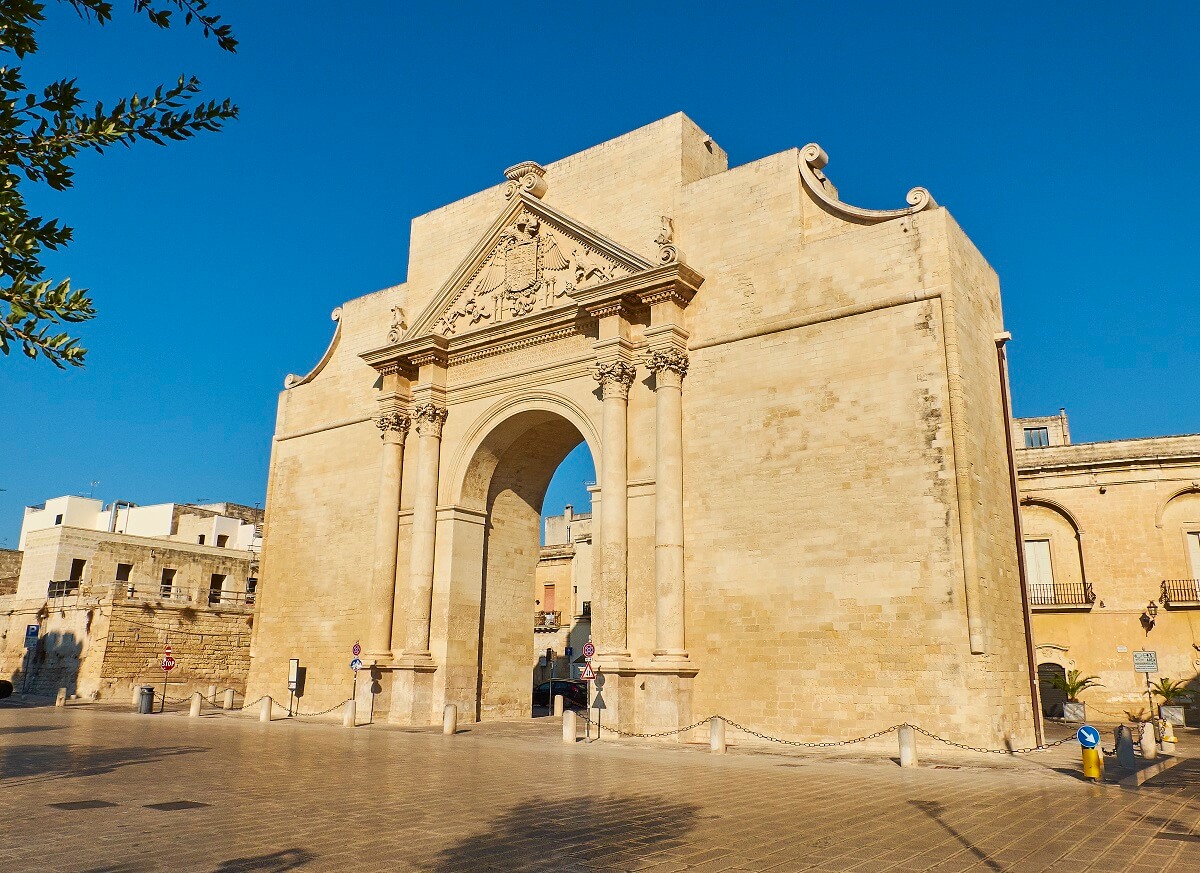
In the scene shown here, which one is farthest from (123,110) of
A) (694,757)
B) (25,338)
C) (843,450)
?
(843,450)

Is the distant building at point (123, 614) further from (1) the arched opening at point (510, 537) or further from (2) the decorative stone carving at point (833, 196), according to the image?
(2) the decorative stone carving at point (833, 196)

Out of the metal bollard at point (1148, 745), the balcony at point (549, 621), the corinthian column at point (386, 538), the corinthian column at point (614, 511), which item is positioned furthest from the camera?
the balcony at point (549, 621)

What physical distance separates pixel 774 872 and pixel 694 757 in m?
8.63

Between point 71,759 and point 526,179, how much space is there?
1605cm

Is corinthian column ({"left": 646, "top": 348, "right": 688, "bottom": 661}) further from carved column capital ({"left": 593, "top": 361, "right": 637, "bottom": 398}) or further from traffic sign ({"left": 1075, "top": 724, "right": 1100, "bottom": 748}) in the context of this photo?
traffic sign ({"left": 1075, "top": 724, "right": 1100, "bottom": 748})

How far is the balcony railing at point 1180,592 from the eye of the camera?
26484mm

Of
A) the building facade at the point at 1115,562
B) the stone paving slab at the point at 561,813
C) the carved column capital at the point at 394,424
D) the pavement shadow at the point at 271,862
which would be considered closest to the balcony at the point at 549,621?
the carved column capital at the point at 394,424

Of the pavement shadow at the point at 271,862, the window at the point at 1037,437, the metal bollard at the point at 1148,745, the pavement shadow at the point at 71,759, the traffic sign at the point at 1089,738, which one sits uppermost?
the window at the point at 1037,437

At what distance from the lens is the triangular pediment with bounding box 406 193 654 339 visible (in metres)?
21.1

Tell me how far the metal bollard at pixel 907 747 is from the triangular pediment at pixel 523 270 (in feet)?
36.1

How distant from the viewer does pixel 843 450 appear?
55.9 feet

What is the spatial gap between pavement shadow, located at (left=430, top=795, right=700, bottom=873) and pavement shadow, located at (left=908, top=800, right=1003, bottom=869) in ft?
7.11

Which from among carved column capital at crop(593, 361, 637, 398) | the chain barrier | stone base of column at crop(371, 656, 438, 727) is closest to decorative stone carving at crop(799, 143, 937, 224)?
carved column capital at crop(593, 361, 637, 398)

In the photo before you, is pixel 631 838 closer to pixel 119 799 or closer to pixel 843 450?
pixel 119 799
